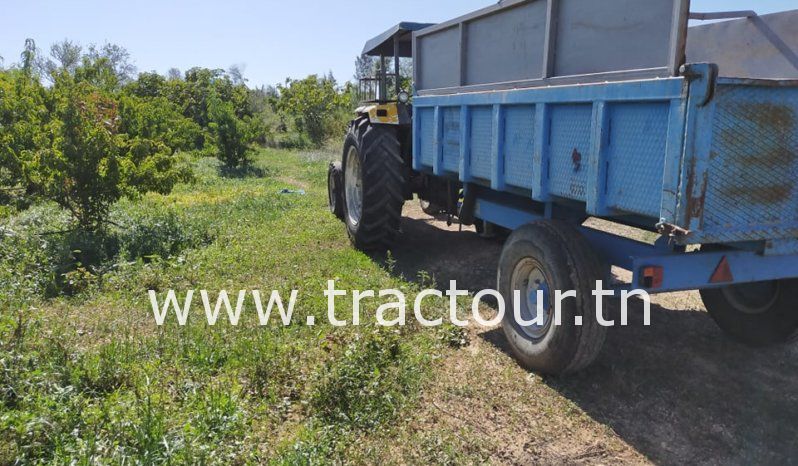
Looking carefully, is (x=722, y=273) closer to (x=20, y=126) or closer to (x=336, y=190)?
(x=336, y=190)

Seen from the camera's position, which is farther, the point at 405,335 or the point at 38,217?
the point at 38,217

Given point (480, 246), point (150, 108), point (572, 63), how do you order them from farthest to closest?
point (150, 108)
point (480, 246)
point (572, 63)

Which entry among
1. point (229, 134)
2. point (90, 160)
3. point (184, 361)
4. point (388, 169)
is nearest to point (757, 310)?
point (388, 169)

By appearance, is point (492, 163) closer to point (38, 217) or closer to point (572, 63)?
point (572, 63)

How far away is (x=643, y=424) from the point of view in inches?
132

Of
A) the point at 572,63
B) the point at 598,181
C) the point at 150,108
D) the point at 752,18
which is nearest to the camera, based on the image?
the point at 598,181

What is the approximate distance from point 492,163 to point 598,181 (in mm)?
1130

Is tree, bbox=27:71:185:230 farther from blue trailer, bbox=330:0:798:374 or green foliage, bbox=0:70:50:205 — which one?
blue trailer, bbox=330:0:798:374

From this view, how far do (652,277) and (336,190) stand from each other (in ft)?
18.1

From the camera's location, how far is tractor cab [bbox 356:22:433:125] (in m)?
6.48

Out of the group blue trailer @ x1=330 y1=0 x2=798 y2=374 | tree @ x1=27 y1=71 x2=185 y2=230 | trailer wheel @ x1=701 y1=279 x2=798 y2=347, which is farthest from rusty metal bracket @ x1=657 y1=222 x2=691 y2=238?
tree @ x1=27 y1=71 x2=185 y2=230

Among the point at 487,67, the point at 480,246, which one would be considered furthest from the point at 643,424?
the point at 480,246

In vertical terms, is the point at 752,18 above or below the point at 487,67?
above

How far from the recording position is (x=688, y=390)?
3711mm
